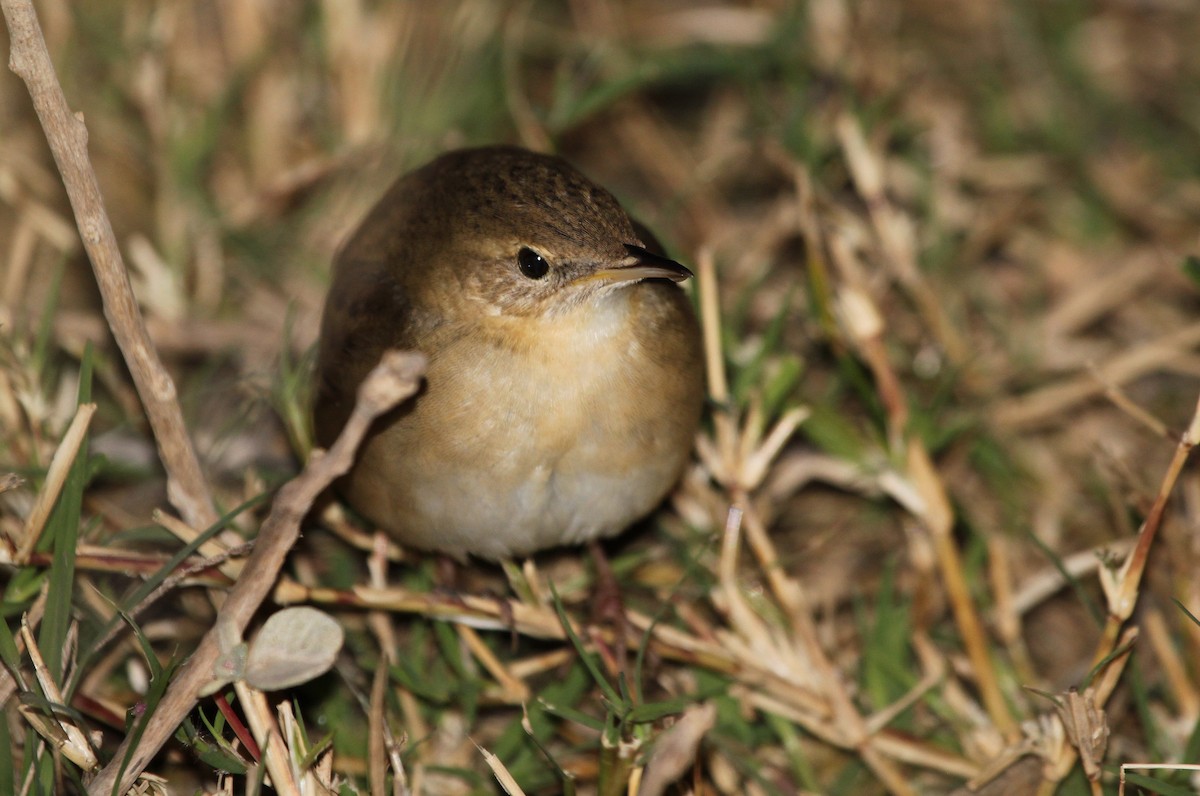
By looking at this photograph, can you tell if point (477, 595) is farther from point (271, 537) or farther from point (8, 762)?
point (8, 762)

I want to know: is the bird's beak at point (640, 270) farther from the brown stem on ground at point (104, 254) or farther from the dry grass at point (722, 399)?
the brown stem on ground at point (104, 254)

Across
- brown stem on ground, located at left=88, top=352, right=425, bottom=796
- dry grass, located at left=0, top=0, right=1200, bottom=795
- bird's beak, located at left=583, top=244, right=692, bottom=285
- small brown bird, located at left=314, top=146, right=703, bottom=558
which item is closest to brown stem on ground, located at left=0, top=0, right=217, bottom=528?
dry grass, located at left=0, top=0, right=1200, bottom=795

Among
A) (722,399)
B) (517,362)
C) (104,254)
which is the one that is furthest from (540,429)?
(104,254)

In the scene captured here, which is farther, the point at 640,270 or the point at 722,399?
the point at 722,399

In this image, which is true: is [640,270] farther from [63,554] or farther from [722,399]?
[63,554]

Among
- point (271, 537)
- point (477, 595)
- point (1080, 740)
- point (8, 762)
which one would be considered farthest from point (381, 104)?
point (1080, 740)

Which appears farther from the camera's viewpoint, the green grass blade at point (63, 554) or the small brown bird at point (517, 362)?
the small brown bird at point (517, 362)

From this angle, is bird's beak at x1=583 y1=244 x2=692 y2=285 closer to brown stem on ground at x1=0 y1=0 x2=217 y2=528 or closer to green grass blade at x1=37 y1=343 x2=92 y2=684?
brown stem on ground at x1=0 y1=0 x2=217 y2=528

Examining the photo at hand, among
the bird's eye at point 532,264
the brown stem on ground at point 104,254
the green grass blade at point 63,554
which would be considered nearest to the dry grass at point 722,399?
the green grass blade at point 63,554
